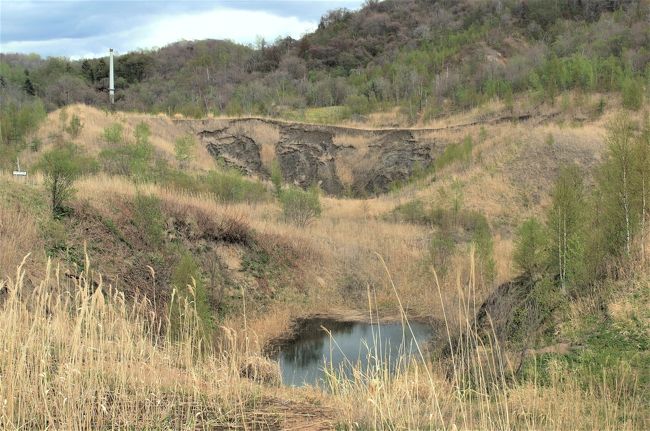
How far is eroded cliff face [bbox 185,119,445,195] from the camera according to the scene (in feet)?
140

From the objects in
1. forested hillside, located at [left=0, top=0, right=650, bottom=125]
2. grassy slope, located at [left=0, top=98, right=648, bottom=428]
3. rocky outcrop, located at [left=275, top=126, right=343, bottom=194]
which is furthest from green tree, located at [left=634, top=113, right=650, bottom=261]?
rocky outcrop, located at [left=275, top=126, right=343, bottom=194]

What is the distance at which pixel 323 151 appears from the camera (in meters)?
45.0

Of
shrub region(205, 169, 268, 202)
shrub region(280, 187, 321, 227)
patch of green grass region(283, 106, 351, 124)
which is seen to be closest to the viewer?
shrub region(280, 187, 321, 227)

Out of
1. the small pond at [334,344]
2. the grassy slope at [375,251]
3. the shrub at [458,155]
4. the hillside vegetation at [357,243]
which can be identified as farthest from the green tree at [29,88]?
the small pond at [334,344]

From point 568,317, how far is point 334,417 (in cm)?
755

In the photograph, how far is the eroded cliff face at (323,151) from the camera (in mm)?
42531

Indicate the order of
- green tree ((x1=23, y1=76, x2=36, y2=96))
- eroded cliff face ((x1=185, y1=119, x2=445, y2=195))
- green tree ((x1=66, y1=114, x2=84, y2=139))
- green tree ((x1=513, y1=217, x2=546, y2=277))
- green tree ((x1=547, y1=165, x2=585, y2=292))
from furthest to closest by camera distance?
green tree ((x1=23, y1=76, x2=36, y2=96))
eroded cliff face ((x1=185, y1=119, x2=445, y2=195))
green tree ((x1=66, y1=114, x2=84, y2=139))
green tree ((x1=513, y1=217, x2=546, y2=277))
green tree ((x1=547, y1=165, x2=585, y2=292))

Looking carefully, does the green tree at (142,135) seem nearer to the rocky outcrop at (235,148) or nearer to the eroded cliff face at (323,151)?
the eroded cliff face at (323,151)

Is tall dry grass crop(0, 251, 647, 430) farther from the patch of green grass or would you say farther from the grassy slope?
the patch of green grass

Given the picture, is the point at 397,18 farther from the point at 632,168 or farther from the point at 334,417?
the point at 334,417

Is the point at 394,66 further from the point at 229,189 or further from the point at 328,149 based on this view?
the point at 229,189

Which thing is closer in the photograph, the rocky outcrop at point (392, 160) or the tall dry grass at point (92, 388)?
the tall dry grass at point (92, 388)

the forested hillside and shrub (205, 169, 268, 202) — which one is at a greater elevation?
the forested hillside

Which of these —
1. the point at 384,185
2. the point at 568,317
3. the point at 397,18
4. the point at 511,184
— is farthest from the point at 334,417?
the point at 397,18
